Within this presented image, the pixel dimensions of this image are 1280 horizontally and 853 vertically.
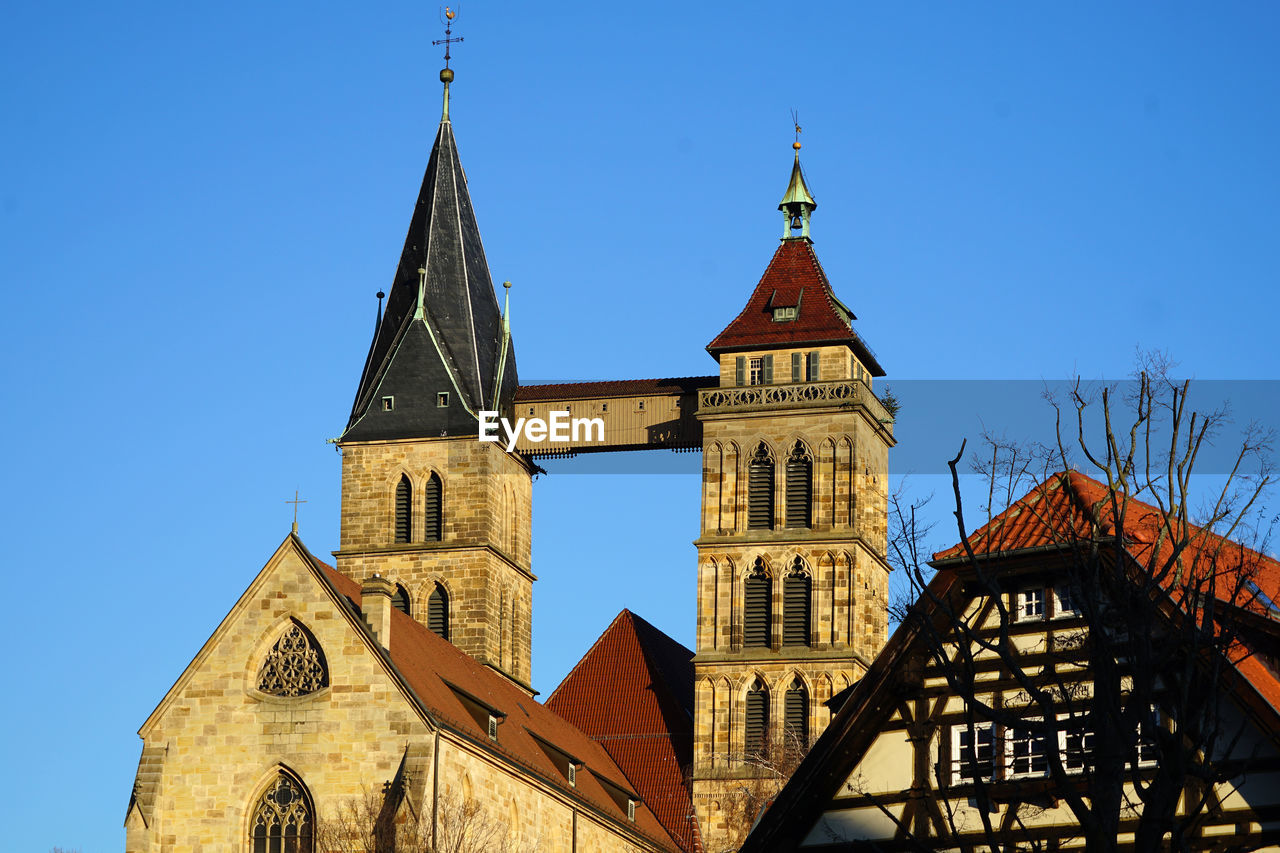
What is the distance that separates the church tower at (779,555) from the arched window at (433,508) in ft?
23.5

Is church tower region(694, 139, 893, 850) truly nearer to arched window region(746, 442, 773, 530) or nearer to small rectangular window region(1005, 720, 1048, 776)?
arched window region(746, 442, 773, 530)

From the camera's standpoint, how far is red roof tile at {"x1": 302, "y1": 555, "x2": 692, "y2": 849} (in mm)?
46438

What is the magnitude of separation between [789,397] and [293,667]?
17918mm

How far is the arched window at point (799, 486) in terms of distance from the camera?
5825cm

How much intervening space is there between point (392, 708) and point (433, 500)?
655 inches

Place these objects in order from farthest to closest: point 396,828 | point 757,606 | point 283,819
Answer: point 757,606 → point 283,819 → point 396,828

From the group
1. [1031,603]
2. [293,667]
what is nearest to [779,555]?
[293,667]

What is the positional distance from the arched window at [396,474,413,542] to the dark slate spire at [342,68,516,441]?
1.35 m

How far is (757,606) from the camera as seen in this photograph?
5791 cm

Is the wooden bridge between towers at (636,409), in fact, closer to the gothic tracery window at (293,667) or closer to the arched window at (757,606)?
the arched window at (757,606)

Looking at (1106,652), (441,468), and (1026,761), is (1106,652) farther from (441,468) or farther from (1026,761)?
(441,468)

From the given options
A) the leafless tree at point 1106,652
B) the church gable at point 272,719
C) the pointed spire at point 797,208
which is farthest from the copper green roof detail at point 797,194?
the leafless tree at point 1106,652

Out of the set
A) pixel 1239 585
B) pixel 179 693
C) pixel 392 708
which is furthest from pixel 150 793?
pixel 1239 585

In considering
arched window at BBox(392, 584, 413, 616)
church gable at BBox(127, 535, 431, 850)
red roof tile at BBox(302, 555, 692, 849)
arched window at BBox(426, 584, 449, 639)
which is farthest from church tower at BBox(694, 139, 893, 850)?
church gable at BBox(127, 535, 431, 850)
